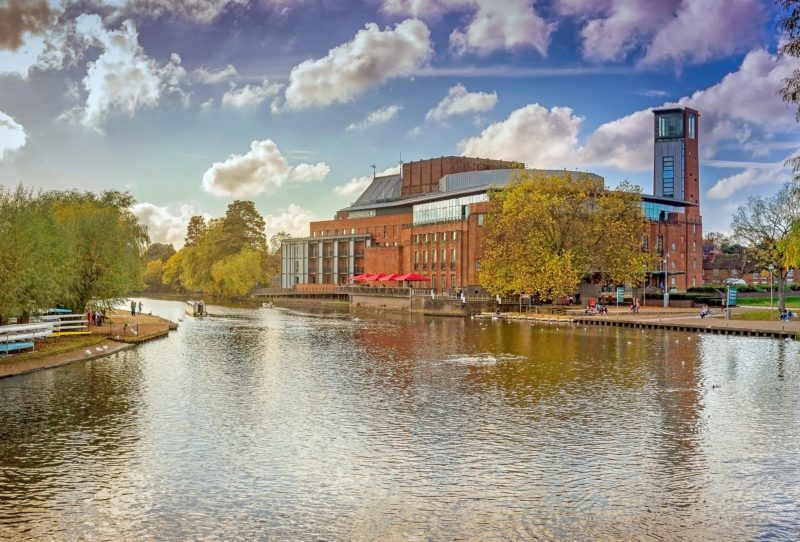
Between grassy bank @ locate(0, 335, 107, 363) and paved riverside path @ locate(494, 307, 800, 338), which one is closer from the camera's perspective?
grassy bank @ locate(0, 335, 107, 363)

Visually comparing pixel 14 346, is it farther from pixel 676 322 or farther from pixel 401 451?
pixel 676 322

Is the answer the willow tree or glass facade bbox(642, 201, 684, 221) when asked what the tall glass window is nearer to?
glass facade bbox(642, 201, 684, 221)

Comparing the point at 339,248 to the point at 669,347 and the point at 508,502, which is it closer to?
the point at 669,347

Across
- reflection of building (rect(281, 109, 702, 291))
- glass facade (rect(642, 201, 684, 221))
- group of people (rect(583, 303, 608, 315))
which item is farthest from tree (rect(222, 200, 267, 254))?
group of people (rect(583, 303, 608, 315))

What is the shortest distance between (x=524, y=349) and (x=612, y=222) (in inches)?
1647

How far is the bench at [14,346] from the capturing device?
4000cm

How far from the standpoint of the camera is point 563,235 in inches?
3531

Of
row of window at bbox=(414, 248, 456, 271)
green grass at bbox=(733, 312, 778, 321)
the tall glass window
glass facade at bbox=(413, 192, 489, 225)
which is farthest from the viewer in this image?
the tall glass window

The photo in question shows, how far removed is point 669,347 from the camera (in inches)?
2095

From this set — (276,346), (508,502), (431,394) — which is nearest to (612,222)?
(276,346)

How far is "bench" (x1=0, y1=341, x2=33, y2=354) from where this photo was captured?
4000 cm

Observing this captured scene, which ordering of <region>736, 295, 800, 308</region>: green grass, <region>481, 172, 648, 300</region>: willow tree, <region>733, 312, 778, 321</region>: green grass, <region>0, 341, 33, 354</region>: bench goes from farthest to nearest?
<region>736, 295, 800, 308</region>: green grass
<region>481, 172, 648, 300</region>: willow tree
<region>733, 312, 778, 321</region>: green grass
<region>0, 341, 33, 354</region>: bench

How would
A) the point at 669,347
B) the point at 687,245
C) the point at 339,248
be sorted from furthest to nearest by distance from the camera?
1. the point at 339,248
2. the point at 687,245
3. the point at 669,347

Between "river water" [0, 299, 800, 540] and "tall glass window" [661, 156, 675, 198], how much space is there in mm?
136461
